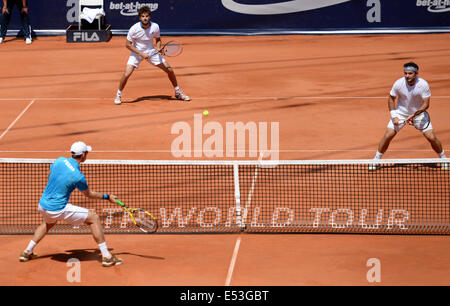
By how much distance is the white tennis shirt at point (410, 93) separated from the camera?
10.6 m

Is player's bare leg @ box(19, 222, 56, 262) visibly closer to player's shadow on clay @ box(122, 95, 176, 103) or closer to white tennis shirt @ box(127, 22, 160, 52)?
white tennis shirt @ box(127, 22, 160, 52)

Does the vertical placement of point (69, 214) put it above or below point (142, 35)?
below

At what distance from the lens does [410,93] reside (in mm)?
10719

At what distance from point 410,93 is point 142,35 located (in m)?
5.73

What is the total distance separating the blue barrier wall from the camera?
890 inches

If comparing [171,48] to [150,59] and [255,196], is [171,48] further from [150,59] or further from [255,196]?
[255,196]

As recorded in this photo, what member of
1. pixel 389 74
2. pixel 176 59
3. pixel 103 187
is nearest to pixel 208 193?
pixel 103 187

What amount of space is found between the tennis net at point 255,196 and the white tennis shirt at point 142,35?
3.66 m

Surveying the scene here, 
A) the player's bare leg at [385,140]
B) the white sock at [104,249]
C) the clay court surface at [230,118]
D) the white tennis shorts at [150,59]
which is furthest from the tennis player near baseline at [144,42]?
the white sock at [104,249]

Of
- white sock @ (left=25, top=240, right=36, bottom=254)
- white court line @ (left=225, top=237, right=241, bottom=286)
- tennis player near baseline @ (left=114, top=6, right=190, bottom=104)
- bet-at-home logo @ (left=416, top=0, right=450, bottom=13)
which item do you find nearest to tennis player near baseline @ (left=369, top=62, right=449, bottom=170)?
white court line @ (left=225, top=237, right=241, bottom=286)

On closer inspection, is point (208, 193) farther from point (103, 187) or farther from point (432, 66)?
point (432, 66)

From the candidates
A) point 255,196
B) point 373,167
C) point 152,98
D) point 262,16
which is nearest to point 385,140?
point 373,167

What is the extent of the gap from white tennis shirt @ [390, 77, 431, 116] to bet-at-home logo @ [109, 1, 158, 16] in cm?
1327

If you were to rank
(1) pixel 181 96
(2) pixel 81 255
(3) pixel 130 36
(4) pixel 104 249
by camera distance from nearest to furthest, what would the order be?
1. (4) pixel 104 249
2. (2) pixel 81 255
3. (3) pixel 130 36
4. (1) pixel 181 96
